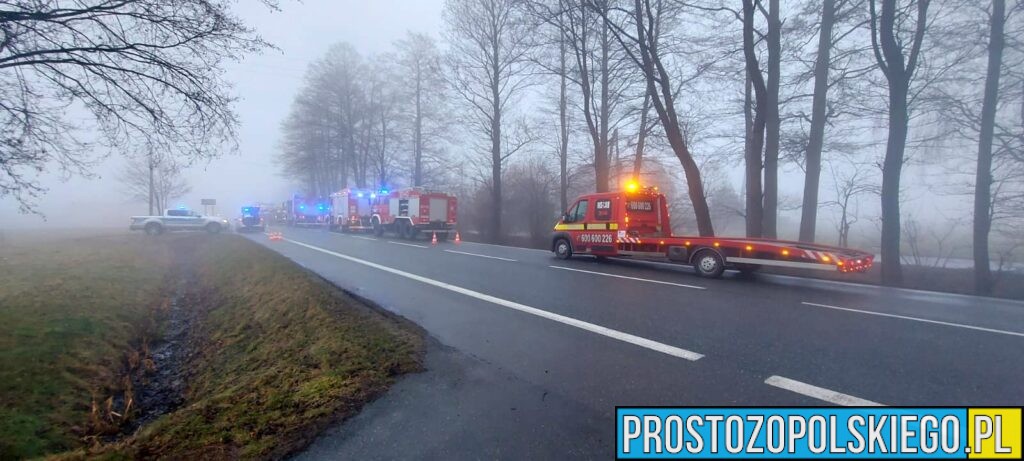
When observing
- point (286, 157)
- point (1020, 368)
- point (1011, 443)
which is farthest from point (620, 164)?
point (286, 157)

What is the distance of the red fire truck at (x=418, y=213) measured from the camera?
23672 mm

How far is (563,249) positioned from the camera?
45.2 feet

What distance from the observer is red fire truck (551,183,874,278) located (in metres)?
8.58

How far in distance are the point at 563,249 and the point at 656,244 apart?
3353 millimetres

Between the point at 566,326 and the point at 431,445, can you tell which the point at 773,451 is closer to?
the point at 431,445

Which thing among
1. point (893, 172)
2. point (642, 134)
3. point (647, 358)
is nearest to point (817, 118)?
point (893, 172)

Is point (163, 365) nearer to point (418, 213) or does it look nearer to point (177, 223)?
point (418, 213)

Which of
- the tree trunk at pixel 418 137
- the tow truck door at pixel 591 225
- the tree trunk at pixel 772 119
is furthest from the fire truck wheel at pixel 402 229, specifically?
the tree trunk at pixel 772 119

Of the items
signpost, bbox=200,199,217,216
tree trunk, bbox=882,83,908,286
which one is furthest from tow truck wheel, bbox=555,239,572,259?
signpost, bbox=200,199,217,216

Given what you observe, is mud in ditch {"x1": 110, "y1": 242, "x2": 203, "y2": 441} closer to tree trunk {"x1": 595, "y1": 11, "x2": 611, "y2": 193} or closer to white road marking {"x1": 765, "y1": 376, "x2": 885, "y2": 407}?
white road marking {"x1": 765, "y1": 376, "x2": 885, "y2": 407}

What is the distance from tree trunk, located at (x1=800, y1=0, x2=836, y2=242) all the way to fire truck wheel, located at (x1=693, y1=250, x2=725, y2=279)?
279 inches

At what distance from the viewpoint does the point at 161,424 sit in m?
3.36

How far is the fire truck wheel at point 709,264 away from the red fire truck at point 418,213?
49.1 ft

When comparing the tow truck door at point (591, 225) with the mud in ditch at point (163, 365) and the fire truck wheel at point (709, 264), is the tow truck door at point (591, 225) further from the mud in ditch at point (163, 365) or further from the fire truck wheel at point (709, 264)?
the mud in ditch at point (163, 365)
